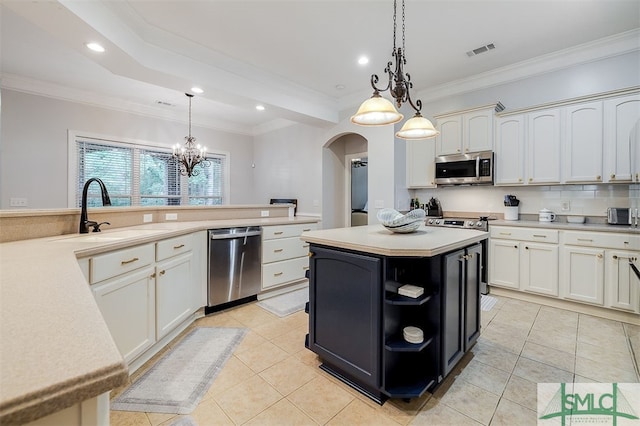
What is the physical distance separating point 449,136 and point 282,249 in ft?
9.52

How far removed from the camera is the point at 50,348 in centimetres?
55

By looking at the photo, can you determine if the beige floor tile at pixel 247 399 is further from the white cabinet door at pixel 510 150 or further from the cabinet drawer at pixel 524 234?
the white cabinet door at pixel 510 150

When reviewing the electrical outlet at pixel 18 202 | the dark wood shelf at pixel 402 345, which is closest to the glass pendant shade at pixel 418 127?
the dark wood shelf at pixel 402 345

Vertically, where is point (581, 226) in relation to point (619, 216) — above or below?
below

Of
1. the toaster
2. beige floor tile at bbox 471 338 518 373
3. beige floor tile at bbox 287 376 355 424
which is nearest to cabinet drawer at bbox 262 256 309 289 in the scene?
beige floor tile at bbox 287 376 355 424

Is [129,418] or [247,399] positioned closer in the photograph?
[129,418]

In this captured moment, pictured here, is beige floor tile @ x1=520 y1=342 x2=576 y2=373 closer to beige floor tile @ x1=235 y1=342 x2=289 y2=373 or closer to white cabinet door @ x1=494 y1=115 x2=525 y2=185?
beige floor tile @ x1=235 y1=342 x2=289 y2=373

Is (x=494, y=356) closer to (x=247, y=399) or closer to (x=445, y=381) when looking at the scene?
(x=445, y=381)

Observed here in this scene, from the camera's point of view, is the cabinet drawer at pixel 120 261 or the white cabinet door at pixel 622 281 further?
the white cabinet door at pixel 622 281

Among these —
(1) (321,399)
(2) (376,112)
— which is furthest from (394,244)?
(1) (321,399)

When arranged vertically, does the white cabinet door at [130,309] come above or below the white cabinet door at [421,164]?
below

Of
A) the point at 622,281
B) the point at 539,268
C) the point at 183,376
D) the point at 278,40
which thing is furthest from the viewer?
the point at 539,268

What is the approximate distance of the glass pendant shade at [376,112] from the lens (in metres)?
2.01

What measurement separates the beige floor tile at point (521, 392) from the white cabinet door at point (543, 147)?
253cm
